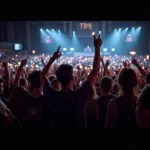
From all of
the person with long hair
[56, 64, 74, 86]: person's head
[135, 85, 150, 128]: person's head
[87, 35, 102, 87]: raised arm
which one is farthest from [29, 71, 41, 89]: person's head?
[135, 85, 150, 128]: person's head

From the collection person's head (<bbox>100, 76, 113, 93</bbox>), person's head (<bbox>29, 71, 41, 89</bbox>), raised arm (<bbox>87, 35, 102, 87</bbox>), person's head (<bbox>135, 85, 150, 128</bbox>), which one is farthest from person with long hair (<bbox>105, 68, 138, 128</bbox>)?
person's head (<bbox>29, 71, 41, 89</bbox>)

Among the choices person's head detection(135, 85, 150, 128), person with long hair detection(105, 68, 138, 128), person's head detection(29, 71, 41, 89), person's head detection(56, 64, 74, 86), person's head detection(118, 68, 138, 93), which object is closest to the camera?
person's head detection(135, 85, 150, 128)

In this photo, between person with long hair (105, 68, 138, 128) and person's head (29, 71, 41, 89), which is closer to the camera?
person with long hair (105, 68, 138, 128)

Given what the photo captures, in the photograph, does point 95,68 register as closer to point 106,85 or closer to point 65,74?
point 65,74

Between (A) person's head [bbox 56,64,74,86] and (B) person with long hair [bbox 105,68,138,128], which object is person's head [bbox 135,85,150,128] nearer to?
(B) person with long hair [bbox 105,68,138,128]

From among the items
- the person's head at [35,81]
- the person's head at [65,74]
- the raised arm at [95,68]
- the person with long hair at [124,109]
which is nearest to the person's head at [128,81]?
the person with long hair at [124,109]

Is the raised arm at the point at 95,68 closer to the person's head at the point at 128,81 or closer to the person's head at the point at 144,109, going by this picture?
the person's head at the point at 128,81

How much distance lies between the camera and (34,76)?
3.43m

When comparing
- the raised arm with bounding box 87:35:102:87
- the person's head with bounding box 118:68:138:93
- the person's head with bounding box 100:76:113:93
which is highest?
the raised arm with bounding box 87:35:102:87

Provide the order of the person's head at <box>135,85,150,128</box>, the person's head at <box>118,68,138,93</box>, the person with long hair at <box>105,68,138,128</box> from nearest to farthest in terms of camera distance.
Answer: the person's head at <box>135,85,150,128</box>
the person with long hair at <box>105,68,138,128</box>
the person's head at <box>118,68,138,93</box>

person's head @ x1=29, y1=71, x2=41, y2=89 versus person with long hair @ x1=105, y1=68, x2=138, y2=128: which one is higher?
person's head @ x1=29, y1=71, x2=41, y2=89
